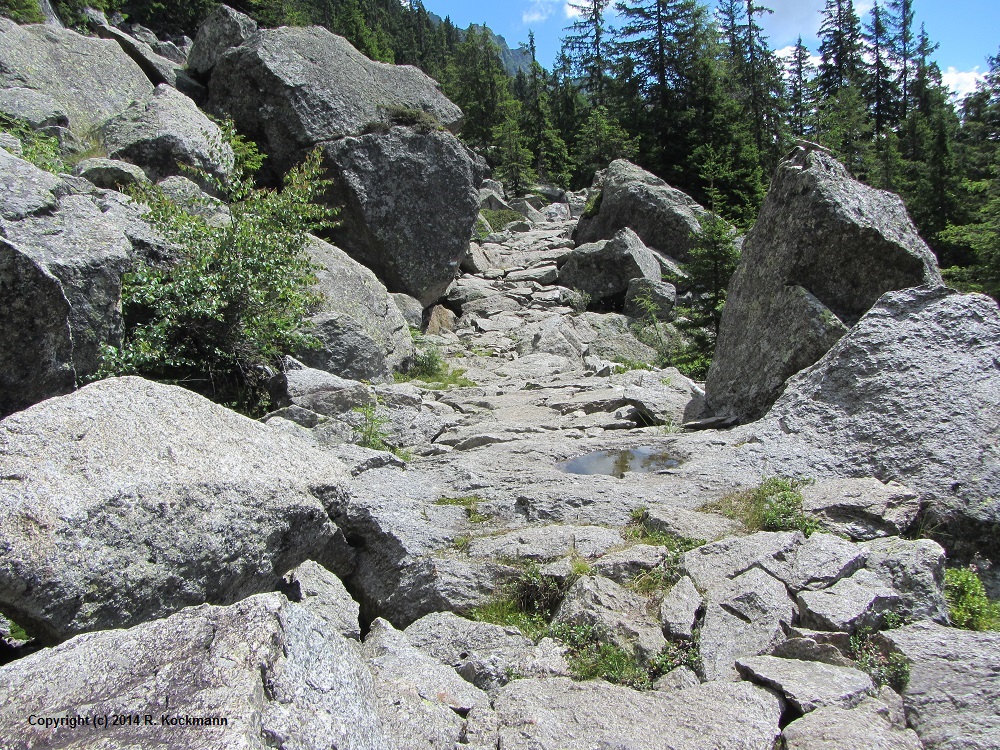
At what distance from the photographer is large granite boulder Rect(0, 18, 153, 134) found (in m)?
14.2

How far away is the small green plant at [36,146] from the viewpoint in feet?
30.2

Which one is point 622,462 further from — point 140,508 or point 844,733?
point 140,508

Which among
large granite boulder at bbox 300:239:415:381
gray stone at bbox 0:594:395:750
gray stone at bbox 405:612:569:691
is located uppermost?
large granite boulder at bbox 300:239:415:381

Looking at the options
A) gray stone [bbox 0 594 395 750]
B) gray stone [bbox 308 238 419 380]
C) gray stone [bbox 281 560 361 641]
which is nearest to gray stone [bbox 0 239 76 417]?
gray stone [bbox 281 560 361 641]

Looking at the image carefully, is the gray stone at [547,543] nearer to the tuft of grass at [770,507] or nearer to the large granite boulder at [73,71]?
the tuft of grass at [770,507]

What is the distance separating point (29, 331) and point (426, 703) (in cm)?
481

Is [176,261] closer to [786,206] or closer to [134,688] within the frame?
[134,688]

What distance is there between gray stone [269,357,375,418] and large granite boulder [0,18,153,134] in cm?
928

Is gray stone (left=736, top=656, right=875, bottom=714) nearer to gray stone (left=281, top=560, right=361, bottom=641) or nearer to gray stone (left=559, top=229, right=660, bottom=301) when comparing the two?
gray stone (left=281, top=560, right=361, bottom=641)

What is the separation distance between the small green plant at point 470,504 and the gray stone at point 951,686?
328cm

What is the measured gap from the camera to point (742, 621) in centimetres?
459

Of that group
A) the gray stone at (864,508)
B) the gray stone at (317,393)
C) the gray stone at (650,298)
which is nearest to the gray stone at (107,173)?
the gray stone at (317,393)

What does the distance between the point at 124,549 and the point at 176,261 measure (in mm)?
6169

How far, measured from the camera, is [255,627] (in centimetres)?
300
